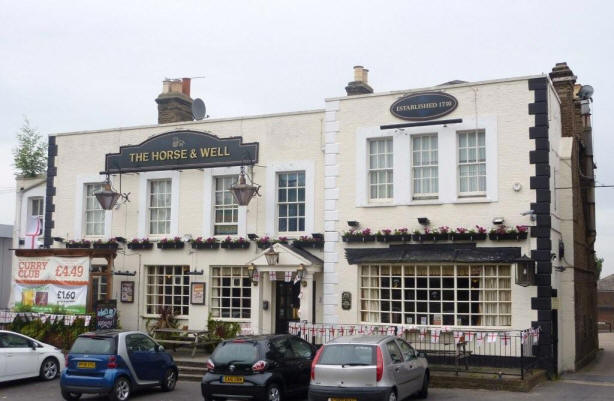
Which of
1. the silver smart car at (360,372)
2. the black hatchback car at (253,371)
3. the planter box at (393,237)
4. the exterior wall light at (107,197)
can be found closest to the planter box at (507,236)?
the planter box at (393,237)

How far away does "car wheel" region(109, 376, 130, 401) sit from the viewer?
15.0m

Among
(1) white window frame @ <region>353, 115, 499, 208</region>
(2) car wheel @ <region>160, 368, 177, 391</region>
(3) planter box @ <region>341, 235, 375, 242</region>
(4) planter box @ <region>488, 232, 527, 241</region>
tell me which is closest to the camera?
(2) car wheel @ <region>160, 368, 177, 391</region>

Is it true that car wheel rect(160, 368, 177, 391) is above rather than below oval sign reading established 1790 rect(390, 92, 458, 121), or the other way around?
below

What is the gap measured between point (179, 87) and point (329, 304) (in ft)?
33.9

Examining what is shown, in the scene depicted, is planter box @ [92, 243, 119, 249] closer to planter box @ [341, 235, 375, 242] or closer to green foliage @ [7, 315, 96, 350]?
green foliage @ [7, 315, 96, 350]

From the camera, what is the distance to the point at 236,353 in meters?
14.1

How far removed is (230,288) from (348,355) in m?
9.47

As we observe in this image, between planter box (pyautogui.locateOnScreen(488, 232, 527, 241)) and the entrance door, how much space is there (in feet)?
19.9

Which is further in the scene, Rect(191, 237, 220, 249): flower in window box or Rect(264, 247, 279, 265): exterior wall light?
Rect(191, 237, 220, 249): flower in window box

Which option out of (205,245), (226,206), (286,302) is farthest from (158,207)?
(286,302)

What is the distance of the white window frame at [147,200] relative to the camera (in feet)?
76.2

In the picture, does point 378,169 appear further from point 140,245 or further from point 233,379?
point 233,379

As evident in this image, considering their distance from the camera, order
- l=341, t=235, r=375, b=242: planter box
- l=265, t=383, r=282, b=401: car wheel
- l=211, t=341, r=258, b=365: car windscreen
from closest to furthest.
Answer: l=265, t=383, r=282, b=401: car wheel → l=211, t=341, r=258, b=365: car windscreen → l=341, t=235, r=375, b=242: planter box

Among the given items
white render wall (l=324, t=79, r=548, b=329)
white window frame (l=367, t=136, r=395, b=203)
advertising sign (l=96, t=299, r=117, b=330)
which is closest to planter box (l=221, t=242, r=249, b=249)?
white render wall (l=324, t=79, r=548, b=329)
